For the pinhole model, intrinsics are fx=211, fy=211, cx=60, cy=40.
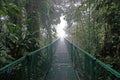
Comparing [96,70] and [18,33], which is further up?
[18,33]

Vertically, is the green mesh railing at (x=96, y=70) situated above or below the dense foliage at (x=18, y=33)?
below

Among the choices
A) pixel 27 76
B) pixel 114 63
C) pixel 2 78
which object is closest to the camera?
pixel 2 78

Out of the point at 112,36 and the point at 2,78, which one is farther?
the point at 112,36

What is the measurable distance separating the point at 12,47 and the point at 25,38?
80cm

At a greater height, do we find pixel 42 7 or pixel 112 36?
pixel 42 7

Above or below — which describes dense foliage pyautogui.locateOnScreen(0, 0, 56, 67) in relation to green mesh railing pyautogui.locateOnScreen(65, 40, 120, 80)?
above

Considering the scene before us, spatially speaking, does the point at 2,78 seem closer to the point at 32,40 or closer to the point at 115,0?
the point at 115,0

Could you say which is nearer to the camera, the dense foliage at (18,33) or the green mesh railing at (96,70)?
the green mesh railing at (96,70)

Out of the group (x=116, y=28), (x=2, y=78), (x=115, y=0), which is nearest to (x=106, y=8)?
(x=116, y=28)

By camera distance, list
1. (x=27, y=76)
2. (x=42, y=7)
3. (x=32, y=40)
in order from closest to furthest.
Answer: (x=27, y=76) < (x=32, y=40) < (x=42, y=7)

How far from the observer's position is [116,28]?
5.32m

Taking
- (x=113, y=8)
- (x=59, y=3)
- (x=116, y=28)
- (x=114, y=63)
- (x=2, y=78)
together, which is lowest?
(x=114, y=63)

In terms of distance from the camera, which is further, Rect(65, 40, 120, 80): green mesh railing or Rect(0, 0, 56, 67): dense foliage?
Rect(0, 0, 56, 67): dense foliage

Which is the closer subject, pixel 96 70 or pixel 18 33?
pixel 96 70
